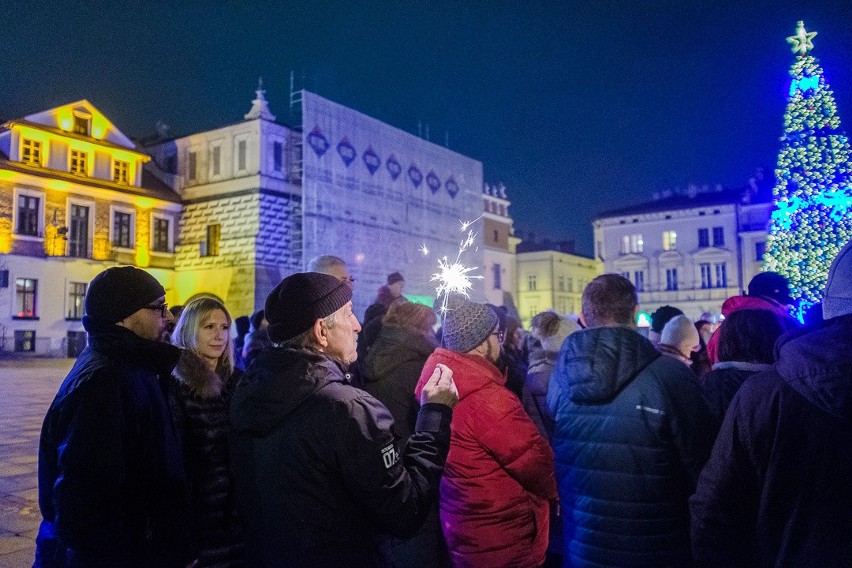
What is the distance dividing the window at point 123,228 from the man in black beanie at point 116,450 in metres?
29.6

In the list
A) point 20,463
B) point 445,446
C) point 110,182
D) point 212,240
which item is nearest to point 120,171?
point 110,182

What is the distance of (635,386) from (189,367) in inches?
80.1

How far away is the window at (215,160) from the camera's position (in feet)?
96.6

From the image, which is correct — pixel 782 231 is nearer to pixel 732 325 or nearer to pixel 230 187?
pixel 732 325

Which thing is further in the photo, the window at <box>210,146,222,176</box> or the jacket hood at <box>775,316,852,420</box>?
the window at <box>210,146,222,176</box>

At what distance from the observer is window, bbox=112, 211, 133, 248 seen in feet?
96.5

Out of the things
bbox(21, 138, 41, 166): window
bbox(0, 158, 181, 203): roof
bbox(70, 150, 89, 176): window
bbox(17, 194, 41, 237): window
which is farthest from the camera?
bbox(70, 150, 89, 176): window

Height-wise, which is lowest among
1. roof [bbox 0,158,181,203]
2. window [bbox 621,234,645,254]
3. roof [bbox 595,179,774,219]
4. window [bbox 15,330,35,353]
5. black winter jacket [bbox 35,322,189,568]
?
window [bbox 15,330,35,353]

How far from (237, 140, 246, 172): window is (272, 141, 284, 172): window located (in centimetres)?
129

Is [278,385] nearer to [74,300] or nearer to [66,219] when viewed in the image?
[74,300]

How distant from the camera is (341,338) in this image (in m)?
2.28

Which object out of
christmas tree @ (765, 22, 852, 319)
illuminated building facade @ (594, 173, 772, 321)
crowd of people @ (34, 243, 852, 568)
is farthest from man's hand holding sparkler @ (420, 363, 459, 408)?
illuminated building facade @ (594, 173, 772, 321)

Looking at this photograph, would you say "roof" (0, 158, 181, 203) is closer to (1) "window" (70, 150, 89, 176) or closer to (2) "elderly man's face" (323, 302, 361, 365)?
(1) "window" (70, 150, 89, 176)

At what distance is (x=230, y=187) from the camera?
93.9 feet
